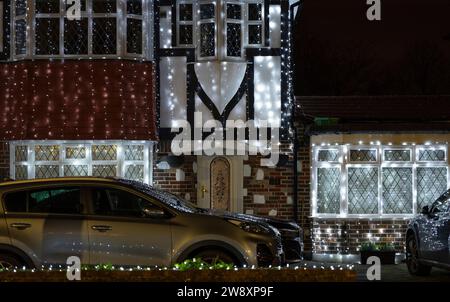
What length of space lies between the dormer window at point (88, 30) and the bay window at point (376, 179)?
4.58m

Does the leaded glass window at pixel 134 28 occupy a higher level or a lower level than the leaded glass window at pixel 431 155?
higher

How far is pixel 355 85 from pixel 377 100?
20338mm

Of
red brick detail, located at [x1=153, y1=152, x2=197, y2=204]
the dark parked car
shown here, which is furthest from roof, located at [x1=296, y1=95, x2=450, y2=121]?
the dark parked car

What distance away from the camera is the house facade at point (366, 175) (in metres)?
20.3

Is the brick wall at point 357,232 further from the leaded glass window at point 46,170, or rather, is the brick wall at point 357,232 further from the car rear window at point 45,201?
the car rear window at point 45,201

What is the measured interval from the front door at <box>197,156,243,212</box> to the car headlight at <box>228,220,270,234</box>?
6579 mm

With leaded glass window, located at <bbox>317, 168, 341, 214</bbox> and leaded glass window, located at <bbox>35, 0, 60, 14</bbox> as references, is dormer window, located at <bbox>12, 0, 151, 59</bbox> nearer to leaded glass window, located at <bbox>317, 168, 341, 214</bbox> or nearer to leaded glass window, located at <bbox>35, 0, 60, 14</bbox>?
leaded glass window, located at <bbox>35, 0, 60, 14</bbox>

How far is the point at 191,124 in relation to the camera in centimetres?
2003

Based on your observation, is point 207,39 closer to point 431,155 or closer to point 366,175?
point 366,175

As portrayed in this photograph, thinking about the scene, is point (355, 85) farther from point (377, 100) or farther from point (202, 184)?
point (202, 184)

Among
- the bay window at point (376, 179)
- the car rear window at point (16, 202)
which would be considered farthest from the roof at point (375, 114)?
the car rear window at point (16, 202)

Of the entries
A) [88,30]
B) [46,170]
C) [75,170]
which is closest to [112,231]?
[75,170]

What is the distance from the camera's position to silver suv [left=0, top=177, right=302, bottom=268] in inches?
516

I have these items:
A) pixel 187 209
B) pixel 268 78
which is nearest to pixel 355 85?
pixel 268 78
